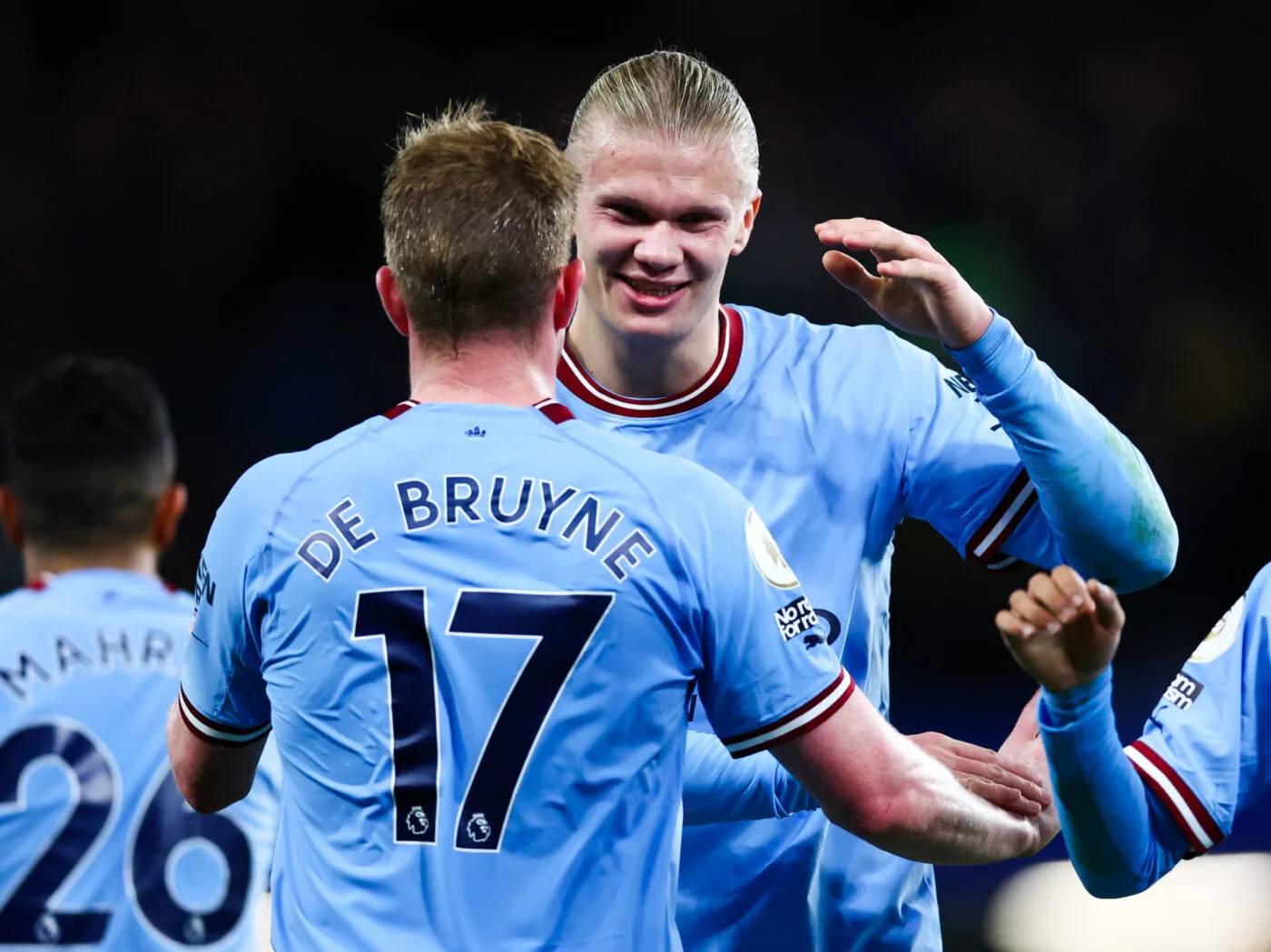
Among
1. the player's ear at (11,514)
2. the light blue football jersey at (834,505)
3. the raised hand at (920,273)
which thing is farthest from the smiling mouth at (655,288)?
the player's ear at (11,514)

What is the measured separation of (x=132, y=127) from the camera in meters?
9.53

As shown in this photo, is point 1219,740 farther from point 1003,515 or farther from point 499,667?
point 499,667

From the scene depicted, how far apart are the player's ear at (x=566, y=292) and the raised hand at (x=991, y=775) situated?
2.72 ft

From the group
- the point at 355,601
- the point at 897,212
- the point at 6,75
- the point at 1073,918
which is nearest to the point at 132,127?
the point at 6,75

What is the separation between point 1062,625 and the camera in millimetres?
2240

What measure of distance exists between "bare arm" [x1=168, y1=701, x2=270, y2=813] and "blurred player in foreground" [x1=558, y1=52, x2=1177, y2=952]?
3.05 ft

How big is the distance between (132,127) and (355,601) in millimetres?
8166

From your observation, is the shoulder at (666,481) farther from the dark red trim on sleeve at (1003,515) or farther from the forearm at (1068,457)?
the dark red trim on sleeve at (1003,515)

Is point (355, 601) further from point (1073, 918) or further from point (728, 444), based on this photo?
point (1073, 918)

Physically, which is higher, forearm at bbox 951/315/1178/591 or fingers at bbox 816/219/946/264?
fingers at bbox 816/219/946/264

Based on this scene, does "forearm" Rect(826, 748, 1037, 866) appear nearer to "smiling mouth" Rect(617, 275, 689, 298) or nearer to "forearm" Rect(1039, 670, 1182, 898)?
"forearm" Rect(1039, 670, 1182, 898)

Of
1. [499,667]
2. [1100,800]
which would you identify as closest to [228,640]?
[499,667]

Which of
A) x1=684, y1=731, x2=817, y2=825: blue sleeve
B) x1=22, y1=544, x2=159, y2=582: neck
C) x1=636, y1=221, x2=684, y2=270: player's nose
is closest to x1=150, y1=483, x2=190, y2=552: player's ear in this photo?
x1=22, y1=544, x2=159, y2=582: neck

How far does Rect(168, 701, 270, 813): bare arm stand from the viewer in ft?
7.98
